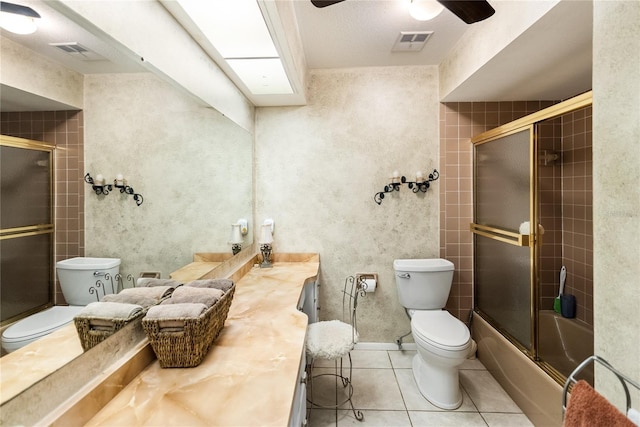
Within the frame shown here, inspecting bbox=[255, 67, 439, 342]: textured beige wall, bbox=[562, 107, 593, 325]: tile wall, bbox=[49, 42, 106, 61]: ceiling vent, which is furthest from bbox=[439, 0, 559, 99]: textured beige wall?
bbox=[49, 42, 106, 61]: ceiling vent

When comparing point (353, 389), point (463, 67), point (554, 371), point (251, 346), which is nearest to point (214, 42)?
point (251, 346)

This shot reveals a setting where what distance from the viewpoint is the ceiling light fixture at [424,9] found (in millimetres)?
1562

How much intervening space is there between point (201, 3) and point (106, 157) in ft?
2.55

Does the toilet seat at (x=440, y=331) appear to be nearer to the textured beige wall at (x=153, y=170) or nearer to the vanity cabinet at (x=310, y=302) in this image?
the vanity cabinet at (x=310, y=302)

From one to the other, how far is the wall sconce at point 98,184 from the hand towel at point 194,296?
452 mm

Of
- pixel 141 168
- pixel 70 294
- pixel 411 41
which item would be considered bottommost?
pixel 70 294

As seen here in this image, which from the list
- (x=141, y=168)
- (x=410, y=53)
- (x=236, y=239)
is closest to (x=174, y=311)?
(x=141, y=168)

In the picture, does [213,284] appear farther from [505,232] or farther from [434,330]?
[505,232]

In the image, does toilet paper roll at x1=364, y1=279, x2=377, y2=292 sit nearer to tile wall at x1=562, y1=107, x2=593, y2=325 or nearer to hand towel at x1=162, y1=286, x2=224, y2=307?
hand towel at x1=162, y1=286, x2=224, y2=307

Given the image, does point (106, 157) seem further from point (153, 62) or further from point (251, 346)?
point (251, 346)

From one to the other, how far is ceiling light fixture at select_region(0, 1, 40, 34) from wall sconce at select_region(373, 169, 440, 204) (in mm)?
2229

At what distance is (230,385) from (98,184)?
2.54 ft

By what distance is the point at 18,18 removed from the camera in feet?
2.12

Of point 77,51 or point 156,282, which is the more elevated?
point 77,51
